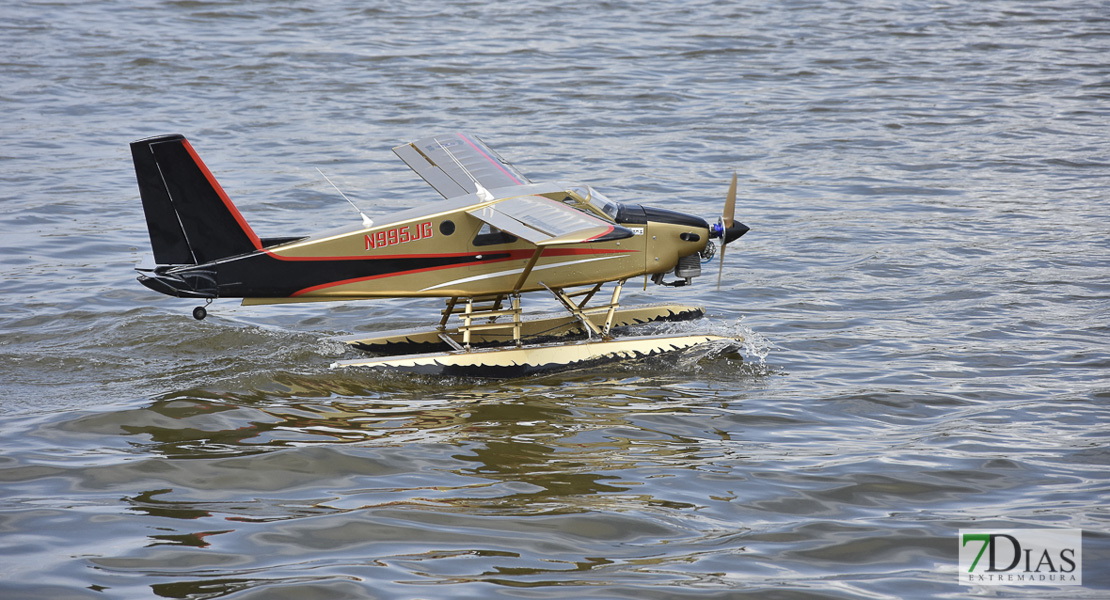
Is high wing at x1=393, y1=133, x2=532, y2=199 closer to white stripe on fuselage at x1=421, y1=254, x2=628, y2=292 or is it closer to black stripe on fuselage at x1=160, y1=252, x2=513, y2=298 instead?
white stripe on fuselage at x1=421, y1=254, x2=628, y2=292

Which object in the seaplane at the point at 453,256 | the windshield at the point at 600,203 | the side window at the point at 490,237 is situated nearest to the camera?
the seaplane at the point at 453,256

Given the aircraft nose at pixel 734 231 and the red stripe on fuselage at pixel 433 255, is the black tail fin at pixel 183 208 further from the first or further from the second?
the aircraft nose at pixel 734 231

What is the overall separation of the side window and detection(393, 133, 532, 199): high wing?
1143 millimetres

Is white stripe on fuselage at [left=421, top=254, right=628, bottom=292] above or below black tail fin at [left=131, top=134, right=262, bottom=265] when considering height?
below

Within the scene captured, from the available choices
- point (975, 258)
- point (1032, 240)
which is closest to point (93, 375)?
point (975, 258)

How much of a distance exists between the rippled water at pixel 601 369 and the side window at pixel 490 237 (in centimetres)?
159

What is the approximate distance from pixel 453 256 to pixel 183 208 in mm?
2934

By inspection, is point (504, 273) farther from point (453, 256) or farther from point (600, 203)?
point (600, 203)

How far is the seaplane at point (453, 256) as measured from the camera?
10.6 meters

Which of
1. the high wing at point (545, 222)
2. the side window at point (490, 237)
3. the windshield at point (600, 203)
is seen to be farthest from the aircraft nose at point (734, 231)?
the side window at point (490, 237)

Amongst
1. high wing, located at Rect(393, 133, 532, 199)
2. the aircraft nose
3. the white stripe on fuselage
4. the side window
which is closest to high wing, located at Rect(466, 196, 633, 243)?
the side window

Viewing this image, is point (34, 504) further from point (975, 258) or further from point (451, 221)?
point (975, 258)

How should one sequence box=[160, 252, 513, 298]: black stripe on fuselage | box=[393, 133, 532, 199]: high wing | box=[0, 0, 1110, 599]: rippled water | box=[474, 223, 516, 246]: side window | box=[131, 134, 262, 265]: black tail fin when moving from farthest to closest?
box=[393, 133, 532, 199]: high wing < box=[474, 223, 516, 246]: side window < box=[160, 252, 513, 298]: black stripe on fuselage < box=[131, 134, 262, 265]: black tail fin < box=[0, 0, 1110, 599]: rippled water

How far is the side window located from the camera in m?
11.3
